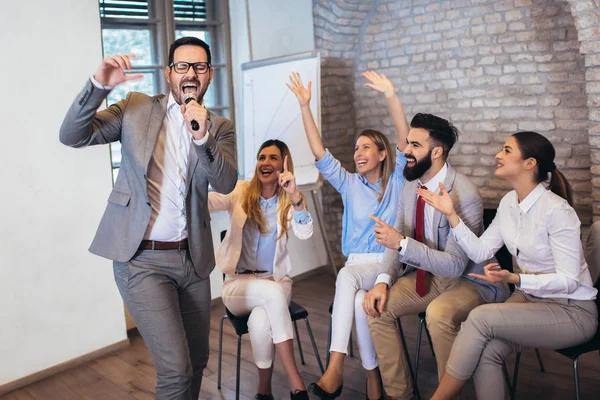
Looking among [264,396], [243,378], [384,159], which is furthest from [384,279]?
[243,378]

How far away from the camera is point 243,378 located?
3.36 metres

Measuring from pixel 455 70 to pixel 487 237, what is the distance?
2.36 m

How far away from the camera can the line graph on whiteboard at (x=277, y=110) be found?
14.6 feet

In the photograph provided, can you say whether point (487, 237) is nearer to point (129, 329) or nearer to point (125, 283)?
point (125, 283)

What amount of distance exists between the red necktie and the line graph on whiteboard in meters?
1.71

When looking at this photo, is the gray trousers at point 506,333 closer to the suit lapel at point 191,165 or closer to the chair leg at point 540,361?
the chair leg at point 540,361

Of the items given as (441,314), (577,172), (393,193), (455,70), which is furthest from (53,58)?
(577,172)

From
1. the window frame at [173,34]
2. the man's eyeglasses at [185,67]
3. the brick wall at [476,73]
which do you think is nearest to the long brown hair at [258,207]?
the man's eyeglasses at [185,67]

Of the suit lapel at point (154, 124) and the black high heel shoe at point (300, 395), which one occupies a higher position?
the suit lapel at point (154, 124)

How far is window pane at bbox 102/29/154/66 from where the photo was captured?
13.6 feet

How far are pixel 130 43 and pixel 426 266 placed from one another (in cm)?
271

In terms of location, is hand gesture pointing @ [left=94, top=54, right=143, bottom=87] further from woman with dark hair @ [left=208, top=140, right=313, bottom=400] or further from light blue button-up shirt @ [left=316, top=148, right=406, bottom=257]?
light blue button-up shirt @ [left=316, top=148, right=406, bottom=257]

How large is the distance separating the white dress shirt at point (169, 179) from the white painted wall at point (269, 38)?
2.28m

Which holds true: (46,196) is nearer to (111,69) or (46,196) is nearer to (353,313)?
(111,69)
